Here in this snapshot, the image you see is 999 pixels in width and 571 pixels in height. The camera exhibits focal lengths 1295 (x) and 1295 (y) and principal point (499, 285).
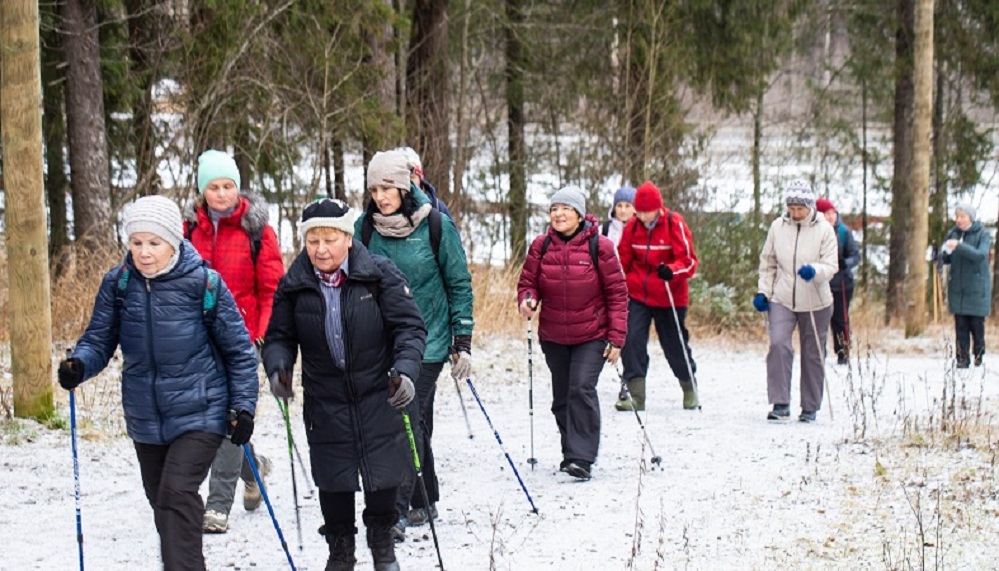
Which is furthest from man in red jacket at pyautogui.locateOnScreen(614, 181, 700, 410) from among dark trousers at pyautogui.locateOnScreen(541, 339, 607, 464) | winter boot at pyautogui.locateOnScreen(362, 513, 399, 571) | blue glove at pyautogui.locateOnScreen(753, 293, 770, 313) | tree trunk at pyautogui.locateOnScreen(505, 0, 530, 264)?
tree trunk at pyautogui.locateOnScreen(505, 0, 530, 264)

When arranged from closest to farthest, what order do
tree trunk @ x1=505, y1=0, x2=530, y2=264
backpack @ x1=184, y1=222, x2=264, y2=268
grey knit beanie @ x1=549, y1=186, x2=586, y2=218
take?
1. backpack @ x1=184, y1=222, x2=264, y2=268
2. grey knit beanie @ x1=549, y1=186, x2=586, y2=218
3. tree trunk @ x1=505, y1=0, x2=530, y2=264

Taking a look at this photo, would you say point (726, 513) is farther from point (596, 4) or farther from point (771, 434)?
point (596, 4)

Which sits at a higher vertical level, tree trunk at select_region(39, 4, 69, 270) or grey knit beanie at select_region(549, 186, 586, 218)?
tree trunk at select_region(39, 4, 69, 270)

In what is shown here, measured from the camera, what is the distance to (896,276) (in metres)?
25.5

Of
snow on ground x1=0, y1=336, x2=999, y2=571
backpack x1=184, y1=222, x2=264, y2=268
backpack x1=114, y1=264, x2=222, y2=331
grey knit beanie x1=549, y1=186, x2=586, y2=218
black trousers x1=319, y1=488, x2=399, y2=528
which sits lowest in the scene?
snow on ground x1=0, y1=336, x2=999, y2=571

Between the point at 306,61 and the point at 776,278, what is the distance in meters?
10.8

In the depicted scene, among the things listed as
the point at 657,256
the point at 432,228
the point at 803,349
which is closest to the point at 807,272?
the point at 803,349

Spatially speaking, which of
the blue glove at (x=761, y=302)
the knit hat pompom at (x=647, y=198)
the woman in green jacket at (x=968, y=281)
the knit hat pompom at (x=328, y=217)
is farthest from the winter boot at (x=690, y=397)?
the knit hat pompom at (x=328, y=217)

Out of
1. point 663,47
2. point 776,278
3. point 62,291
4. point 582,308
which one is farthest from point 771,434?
point 663,47

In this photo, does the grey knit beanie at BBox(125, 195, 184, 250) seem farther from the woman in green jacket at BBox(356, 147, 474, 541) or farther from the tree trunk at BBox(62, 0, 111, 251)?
the tree trunk at BBox(62, 0, 111, 251)

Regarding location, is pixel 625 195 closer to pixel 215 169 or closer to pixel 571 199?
pixel 571 199

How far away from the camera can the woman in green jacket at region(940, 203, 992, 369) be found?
532 inches

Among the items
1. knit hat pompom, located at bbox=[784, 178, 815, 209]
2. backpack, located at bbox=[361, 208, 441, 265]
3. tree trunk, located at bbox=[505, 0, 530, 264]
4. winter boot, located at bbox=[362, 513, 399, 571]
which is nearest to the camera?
winter boot, located at bbox=[362, 513, 399, 571]

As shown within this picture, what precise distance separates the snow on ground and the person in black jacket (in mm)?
756
